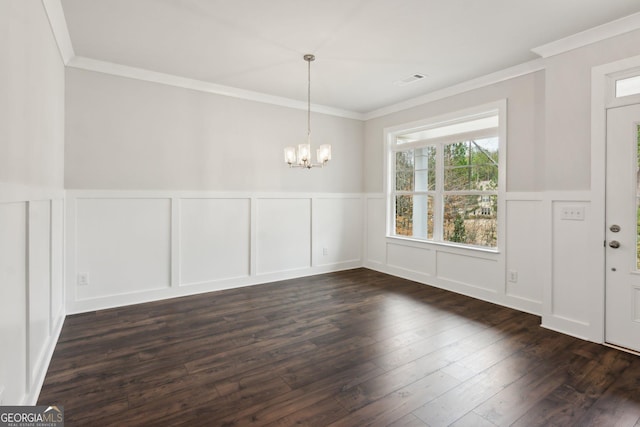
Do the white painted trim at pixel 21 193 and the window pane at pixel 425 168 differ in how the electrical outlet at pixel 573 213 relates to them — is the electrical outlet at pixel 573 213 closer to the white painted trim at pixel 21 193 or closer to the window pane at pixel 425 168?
the window pane at pixel 425 168

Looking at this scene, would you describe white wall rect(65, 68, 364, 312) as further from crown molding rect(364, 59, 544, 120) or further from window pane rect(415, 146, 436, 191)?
window pane rect(415, 146, 436, 191)

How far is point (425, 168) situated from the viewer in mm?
4926

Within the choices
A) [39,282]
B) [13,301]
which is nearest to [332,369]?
[13,301]

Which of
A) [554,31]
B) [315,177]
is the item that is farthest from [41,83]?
[554,31]

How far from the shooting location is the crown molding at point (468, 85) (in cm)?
351

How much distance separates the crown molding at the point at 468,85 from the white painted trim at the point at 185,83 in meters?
0.93

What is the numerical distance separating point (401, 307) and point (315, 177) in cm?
247

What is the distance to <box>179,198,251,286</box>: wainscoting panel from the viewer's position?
4.13 m

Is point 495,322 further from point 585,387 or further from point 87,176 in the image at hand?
point 87,176

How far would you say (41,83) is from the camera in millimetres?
2250

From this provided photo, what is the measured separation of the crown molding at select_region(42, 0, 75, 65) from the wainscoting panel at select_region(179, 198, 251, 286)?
1.81 meters

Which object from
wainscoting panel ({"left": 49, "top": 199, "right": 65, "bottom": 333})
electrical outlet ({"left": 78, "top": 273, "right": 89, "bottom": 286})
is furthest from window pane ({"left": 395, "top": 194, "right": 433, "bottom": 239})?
wainscoting panel ({"left": 49, "top": 199, "right": 65, "bottom": 333})

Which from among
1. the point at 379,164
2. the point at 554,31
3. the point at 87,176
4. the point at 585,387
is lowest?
the point at 585,387

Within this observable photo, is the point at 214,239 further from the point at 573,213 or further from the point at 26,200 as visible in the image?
the point at 573,213
